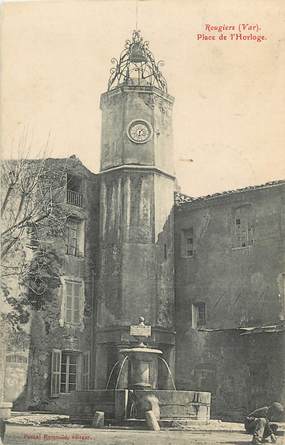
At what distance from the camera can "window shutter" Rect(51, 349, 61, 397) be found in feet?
77.6

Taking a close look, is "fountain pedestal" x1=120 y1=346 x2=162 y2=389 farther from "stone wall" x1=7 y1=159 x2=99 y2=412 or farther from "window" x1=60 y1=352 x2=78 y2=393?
"window" x1=60 y1=352 x2=78 y2=393

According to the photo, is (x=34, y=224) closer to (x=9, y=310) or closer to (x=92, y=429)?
(x=9, y=310)

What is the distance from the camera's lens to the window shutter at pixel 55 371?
77.6 ft

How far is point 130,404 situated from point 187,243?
9.36 m

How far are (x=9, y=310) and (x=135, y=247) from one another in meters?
4.80

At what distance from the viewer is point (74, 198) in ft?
84.1

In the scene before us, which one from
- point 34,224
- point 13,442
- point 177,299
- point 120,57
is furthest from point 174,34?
point 177,299

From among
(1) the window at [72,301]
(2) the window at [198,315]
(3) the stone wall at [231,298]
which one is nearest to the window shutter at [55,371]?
(1) the window at [72,301]

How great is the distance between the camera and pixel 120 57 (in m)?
18.0

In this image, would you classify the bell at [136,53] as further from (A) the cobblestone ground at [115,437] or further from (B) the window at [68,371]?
(B) the window at [68,371]

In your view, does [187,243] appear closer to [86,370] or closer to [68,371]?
[86,370]

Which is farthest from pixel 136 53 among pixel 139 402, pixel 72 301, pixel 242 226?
pixel 72 301

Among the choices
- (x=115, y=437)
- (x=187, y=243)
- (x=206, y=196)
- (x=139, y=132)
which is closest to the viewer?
(x=115, y=437)

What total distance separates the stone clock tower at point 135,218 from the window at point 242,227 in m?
2.47
